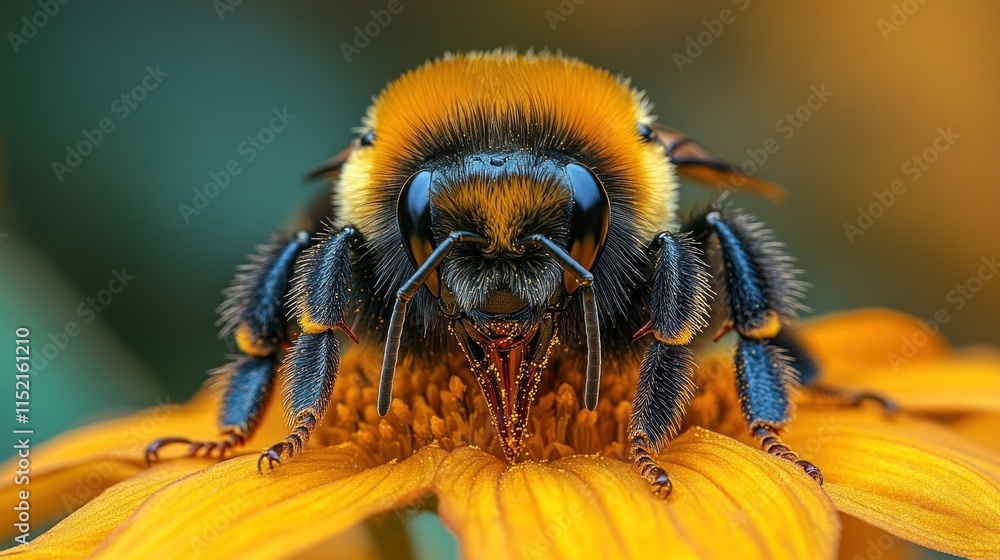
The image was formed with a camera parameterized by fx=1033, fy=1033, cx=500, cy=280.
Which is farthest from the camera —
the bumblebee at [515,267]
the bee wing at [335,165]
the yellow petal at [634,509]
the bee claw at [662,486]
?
the bee wing at [335,165]

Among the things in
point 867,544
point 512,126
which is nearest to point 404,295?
point 512,126

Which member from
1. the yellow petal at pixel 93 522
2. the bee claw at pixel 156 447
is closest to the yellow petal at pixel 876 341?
the bee claw at pixel 156 447

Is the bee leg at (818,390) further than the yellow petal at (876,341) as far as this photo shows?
No

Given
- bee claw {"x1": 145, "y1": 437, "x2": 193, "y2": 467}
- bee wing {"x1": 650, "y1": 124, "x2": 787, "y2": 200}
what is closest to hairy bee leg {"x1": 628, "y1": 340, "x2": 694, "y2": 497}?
bee wing {"x1": 650, "y1": 124, "x2": 787, "y2": 200}

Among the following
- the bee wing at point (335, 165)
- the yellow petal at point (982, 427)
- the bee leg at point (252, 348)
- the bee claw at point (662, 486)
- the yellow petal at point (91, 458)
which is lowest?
the yellow petal at point (91, 458)

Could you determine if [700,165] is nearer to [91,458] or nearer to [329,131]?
[91,458]

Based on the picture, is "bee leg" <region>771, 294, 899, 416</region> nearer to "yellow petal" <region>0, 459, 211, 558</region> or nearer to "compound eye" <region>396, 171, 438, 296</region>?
"compound eye" <region>396, 171, 438, 296</region>

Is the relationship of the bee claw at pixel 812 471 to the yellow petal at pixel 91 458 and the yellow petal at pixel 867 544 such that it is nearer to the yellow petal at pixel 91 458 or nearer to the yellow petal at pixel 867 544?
the yellow petal at pixel 867 544

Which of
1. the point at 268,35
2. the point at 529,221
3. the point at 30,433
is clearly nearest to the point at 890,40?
the point at 268,35
